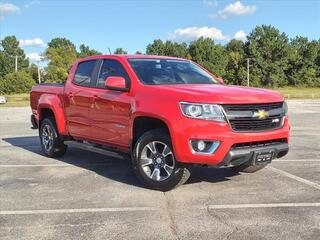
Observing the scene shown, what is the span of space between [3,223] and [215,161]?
2547 mm

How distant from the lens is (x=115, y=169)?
26.8ft

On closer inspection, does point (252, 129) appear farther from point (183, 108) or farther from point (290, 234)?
point (290, 234)

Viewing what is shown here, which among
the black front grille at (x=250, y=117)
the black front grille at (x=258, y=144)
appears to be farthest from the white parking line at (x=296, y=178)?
the black front grille at (x=250, y=117)

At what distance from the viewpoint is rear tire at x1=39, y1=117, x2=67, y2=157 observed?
9156 mm

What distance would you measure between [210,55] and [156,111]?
96.5 m

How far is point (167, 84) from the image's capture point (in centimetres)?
689

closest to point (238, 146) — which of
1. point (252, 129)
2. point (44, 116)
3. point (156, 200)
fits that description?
point (252, 129)

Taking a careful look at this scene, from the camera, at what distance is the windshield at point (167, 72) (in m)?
7.07

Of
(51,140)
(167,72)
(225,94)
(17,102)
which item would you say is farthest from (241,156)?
(17,102)

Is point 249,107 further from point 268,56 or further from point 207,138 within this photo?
point 268,56

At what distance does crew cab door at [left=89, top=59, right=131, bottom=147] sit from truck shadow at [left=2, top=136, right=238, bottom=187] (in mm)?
555

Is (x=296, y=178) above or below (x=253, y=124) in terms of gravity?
below

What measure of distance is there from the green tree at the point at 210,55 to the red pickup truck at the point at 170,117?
92.9 metres

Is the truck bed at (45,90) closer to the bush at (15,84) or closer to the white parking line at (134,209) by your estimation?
the white parking line at (134,209)
